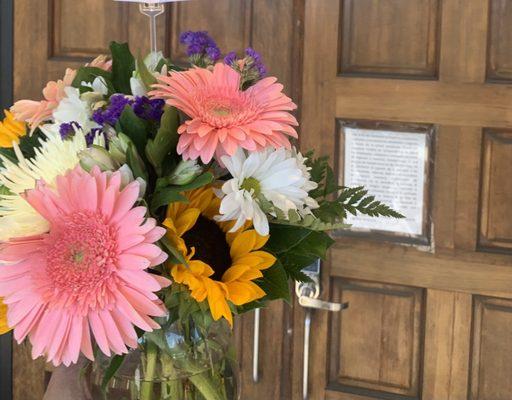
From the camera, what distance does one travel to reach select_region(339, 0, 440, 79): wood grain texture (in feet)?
6.97

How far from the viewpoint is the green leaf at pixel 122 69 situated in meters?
1.00

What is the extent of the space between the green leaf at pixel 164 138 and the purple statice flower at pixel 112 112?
1.6 inches

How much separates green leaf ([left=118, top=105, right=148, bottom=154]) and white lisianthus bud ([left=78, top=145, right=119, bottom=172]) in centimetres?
4

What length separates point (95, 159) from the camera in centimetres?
87

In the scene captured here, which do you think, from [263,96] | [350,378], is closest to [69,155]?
[263,96]

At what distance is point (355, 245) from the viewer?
7.30ft

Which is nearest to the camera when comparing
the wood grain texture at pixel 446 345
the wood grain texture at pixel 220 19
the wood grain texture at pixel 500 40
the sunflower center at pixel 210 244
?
the sunflower center at pixel 210 244

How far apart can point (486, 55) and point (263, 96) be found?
126 cm

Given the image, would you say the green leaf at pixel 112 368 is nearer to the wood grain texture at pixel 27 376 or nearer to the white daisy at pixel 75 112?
the white daisy at pixel 75 112

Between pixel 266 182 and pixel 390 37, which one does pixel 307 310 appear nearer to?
pixel 390 37

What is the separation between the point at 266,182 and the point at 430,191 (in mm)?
1305

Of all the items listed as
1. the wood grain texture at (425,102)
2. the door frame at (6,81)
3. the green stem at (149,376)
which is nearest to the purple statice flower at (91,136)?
the green stem at (149,376)

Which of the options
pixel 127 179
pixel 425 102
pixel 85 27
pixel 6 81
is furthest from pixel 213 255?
pixel 6 81

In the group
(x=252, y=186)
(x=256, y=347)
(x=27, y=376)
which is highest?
(x=252, y=186)
